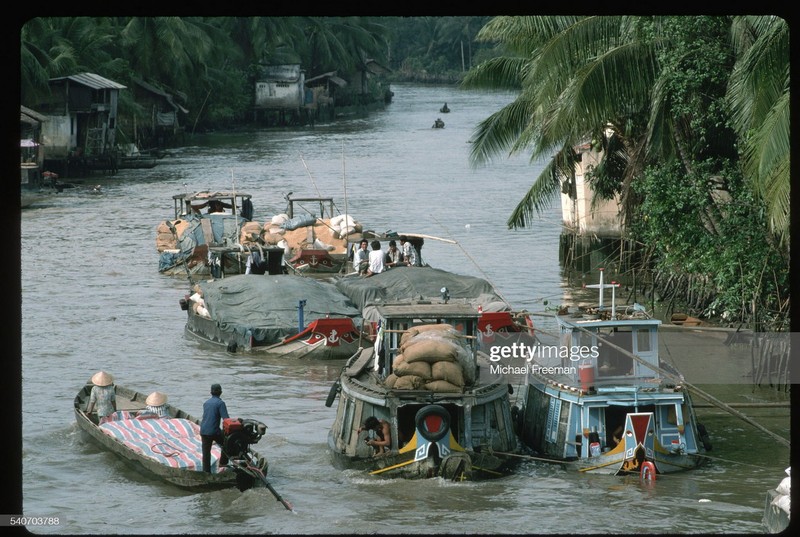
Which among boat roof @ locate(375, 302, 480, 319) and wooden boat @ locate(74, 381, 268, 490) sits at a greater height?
boat roof @ locate(375, 302, 480, 319)

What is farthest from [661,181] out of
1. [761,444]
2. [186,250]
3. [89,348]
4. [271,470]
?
[186,250]

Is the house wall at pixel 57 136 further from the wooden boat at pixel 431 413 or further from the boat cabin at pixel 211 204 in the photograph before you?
the wooden boat at pixel 431 413

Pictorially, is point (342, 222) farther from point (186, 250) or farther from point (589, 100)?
point (589, 100)

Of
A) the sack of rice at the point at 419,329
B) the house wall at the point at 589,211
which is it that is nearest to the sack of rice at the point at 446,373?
the sack of rice at the point at 419,329

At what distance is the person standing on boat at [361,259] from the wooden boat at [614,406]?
34.6ft

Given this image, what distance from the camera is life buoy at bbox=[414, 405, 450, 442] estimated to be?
40.4 ft

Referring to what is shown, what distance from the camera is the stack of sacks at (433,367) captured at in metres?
12.5

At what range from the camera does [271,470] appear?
1402 centimetres

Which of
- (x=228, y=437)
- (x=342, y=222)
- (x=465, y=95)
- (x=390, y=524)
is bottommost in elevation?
(x=390, y=524)

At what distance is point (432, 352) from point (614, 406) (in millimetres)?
2292

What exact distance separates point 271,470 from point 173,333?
974 centimetres

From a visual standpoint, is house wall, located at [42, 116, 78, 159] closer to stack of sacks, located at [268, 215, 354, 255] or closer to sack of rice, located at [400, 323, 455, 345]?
stack of sacks, located at [268, 215, 354, 255]

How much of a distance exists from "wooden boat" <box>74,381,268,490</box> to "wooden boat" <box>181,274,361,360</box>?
4367 millimetres

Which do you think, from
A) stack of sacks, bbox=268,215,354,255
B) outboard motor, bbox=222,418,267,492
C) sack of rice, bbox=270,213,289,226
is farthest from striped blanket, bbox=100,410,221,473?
sack of rice, bbox=270,213,289,226
